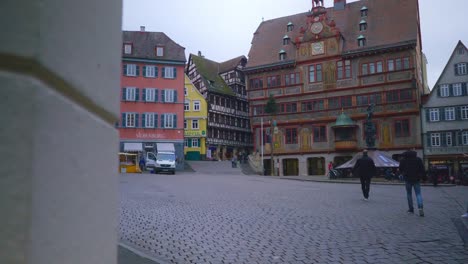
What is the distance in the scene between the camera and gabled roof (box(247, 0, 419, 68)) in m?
44.5

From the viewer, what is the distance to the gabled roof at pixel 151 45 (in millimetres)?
47781

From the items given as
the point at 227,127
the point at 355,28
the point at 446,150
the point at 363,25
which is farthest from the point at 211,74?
the point at 446,150

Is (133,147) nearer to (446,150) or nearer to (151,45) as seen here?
(151,45)

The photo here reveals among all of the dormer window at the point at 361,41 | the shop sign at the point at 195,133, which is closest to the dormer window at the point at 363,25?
the dormer window at the point at 361,41

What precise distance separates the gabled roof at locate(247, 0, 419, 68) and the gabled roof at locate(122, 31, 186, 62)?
30.6ft

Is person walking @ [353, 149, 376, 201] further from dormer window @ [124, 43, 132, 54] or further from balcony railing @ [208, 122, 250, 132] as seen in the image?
balcony railing @ [208, 122, 250, 132]

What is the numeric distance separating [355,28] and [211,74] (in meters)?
24.4

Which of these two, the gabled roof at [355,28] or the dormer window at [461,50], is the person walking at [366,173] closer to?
the gabled roof at [355,28]

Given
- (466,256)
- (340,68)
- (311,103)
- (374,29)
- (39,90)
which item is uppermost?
(374,29)

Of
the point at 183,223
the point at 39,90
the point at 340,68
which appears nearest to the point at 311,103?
the point at 340,68

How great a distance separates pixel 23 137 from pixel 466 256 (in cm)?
577

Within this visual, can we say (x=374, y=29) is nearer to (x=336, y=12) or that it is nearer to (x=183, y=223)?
(x=336, y=12)

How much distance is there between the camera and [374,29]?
153 feet

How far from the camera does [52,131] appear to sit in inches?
40.2
